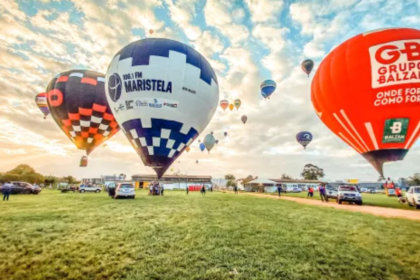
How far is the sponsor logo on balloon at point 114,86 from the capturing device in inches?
428

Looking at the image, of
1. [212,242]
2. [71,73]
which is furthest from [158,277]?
[71,73]

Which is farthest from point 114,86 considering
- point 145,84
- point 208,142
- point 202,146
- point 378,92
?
point 202,146

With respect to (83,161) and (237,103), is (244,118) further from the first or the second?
(83,161)

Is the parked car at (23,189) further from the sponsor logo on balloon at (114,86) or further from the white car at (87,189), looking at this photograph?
the sponsor logo on balloon at (114,86)

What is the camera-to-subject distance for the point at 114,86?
438 inches

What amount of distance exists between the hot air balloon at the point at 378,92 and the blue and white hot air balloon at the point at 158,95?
697cm

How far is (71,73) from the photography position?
16469 millimetres

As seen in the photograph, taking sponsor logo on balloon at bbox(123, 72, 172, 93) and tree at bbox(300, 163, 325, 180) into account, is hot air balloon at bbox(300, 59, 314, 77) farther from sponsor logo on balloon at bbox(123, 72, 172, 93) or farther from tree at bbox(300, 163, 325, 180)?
tree at bbox(300, 163, 325, 180)

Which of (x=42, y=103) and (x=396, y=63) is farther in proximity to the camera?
(x=42, y=103)

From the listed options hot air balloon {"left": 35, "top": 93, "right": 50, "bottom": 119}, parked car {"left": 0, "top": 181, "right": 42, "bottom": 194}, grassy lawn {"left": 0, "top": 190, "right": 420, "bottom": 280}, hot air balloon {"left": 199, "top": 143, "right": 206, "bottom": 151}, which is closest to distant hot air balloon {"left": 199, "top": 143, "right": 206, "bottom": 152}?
hot air balloon {"left": 199, "top": 143, "right": 206, "bottom": 151}

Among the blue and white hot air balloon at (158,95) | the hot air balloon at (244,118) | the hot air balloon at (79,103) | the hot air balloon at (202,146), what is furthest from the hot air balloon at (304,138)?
the hot air balloon at (79,103)

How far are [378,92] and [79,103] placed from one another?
18170 mm

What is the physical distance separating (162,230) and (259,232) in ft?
9.56

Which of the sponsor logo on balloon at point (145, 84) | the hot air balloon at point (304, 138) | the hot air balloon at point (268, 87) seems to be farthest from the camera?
the hot air balloon at point (304, 138)
